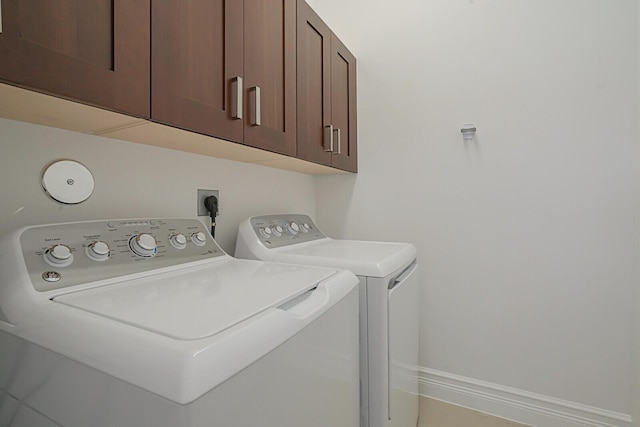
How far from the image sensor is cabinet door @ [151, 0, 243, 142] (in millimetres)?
782


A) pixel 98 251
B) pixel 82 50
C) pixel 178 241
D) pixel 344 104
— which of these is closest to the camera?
pixel 82 50

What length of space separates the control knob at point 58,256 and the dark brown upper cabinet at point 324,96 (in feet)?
2.93

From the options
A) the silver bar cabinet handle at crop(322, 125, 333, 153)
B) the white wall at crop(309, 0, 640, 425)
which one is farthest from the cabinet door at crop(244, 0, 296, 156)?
the white wall at crop(309, 0, 640, 425)

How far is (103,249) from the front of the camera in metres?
0.79

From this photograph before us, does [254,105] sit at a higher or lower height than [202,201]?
higher

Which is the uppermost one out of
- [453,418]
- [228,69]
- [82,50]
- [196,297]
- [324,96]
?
[324,96]

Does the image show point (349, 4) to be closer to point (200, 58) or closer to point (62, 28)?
point (200, 58)

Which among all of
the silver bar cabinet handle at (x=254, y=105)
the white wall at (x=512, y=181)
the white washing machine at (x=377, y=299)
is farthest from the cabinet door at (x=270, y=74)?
the white wall at (x=512, y=181)

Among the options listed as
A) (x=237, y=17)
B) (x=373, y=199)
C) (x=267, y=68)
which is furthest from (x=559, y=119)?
(x=237, y=17)

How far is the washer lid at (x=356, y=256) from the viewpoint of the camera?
3.40 ft

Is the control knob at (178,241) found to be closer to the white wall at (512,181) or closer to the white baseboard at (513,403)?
the white wall at (512,181)

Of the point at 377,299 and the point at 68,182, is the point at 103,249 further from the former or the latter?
the point at 377,299

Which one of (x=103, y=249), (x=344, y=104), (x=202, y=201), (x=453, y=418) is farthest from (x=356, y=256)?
(x=453, y=418)

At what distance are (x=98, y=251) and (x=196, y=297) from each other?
0.34m
